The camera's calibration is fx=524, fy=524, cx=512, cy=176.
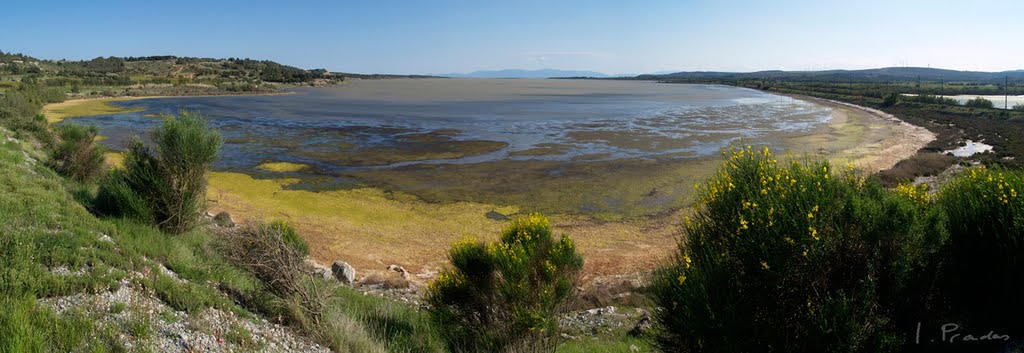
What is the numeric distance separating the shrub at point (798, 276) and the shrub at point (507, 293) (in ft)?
6.22

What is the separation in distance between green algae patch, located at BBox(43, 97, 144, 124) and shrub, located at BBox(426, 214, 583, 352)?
48224 millimetres

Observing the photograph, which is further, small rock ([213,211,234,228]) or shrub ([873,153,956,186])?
shrub ([873,153,956,186])

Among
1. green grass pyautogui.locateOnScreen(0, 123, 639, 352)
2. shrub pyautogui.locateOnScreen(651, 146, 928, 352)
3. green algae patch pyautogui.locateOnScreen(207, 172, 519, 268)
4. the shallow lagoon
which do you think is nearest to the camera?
green grass pyautogui.locateOnScreen(0, 123, 639, 352)

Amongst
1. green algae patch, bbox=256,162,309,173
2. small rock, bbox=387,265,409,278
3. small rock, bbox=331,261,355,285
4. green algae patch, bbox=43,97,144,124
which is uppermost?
green algae patch, bbox=43,97,144,124

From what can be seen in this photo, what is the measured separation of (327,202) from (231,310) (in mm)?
13521

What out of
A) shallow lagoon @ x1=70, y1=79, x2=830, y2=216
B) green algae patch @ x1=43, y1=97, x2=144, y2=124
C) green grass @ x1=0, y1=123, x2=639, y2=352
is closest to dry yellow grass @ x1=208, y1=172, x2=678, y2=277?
shallow lagoon @ x1=70, y1=79, x2=830, y2=216

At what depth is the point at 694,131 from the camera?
4134cm

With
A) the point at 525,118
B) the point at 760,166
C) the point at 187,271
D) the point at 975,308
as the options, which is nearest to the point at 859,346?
the point at 975,308

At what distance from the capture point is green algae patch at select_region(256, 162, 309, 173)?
25.0m

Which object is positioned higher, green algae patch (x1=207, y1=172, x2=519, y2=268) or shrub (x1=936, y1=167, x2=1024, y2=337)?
shrub (x1=936, y1=167, x2=1024, y2=337)

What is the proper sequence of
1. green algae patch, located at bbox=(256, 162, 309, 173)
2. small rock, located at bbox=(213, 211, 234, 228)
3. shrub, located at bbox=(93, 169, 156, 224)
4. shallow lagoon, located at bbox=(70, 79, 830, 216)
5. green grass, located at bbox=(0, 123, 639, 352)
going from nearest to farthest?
green grass, located at bbox=(0, 123, 639, 352) < shrub, located at bbox=(93, 169, 156, 224) < small rock, located at bbox=(213, 211, 234, 228) < shallow lagoon, located at bbox=(70, 79, 830, 216) < green algae patch, located at bbox=(256, 162, 309, 173)

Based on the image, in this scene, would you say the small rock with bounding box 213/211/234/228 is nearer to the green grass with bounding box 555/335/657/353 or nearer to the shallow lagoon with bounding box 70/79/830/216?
the shallow lagoon with bounding box 70/79/830/216

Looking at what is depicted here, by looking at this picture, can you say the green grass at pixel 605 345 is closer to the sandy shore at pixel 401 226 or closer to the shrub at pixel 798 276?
the shrub at pixel 798 276

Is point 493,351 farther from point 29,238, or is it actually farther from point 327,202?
point 327,202
